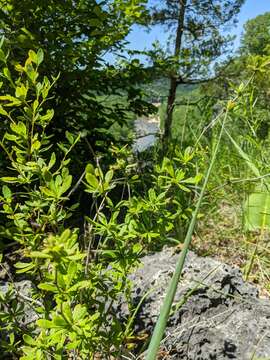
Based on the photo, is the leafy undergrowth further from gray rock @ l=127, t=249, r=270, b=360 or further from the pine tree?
the pine tree

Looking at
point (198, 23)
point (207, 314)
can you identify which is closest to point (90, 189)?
point (207, 314)

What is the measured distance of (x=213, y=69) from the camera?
6906 millimetres

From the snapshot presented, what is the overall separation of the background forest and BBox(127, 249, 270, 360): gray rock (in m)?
0.10

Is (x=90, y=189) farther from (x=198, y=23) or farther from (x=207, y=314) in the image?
(x=198, y=23)

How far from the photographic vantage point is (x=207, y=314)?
4.60ft

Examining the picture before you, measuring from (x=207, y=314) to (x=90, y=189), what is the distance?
641 mm

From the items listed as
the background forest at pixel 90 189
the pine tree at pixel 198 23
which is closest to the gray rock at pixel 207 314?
the background forest at pixel 90 189

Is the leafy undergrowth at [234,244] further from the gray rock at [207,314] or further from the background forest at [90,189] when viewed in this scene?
the gray rock at [207,314]

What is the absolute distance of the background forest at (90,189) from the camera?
3.33 feet

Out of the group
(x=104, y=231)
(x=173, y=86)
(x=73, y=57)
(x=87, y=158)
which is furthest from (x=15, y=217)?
(x=173, y=86)

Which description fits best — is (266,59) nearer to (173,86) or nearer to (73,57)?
(73,57)

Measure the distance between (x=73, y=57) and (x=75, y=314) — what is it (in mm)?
1794

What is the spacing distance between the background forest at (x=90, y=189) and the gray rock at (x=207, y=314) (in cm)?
10

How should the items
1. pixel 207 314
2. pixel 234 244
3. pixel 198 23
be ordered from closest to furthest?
pixel 207 314 → pixel 234 244 → pixel 198 23
